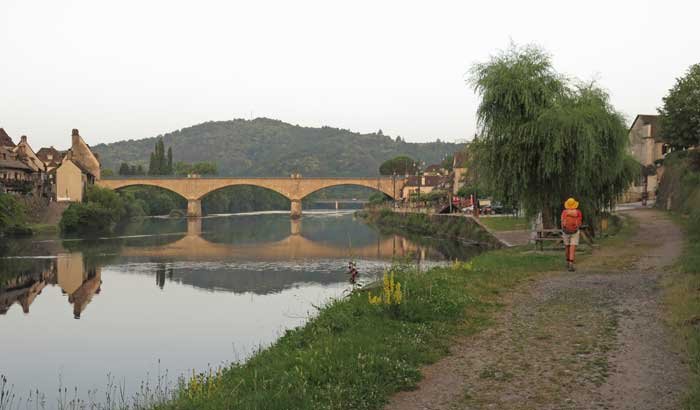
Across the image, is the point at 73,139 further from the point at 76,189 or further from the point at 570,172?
the point at 570,172

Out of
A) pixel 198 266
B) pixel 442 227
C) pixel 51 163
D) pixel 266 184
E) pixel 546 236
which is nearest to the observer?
pixel 546 236

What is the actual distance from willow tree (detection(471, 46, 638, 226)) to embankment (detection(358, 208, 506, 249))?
10.2 m

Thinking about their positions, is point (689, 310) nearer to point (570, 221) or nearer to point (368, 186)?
point (570, 221)

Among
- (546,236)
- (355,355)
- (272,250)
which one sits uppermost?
(546,236)

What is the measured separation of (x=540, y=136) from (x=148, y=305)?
1628 cm

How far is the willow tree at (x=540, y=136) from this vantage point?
2483cm

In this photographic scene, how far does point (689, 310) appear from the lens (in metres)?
10.8

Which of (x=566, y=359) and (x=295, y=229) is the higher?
(x=566, y=359)

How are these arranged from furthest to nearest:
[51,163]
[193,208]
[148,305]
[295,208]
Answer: [295,208] < [193,208] < [51,163] < [148,305]

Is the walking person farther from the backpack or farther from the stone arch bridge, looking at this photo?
the stone arch bridge

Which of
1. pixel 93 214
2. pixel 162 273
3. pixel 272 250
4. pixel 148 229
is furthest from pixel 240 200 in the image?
pixel 162 273

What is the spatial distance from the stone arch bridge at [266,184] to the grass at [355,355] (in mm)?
103128

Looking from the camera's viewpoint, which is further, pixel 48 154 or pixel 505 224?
pixel 48 154

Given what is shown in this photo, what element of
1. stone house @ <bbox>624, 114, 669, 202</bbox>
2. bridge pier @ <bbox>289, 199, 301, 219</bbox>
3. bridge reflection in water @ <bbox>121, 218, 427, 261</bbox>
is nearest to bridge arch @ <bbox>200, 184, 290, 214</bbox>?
bridge pier @ <bbox>289, 199, 301, 219</bbox>
